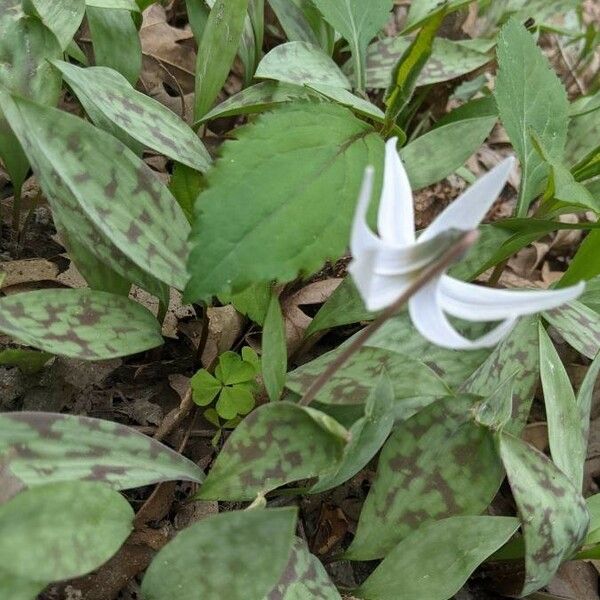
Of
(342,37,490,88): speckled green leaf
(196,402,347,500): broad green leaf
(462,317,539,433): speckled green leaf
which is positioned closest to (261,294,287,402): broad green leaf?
(196,402,347,500): broad green leaf

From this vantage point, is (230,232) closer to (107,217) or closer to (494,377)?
(107,217)

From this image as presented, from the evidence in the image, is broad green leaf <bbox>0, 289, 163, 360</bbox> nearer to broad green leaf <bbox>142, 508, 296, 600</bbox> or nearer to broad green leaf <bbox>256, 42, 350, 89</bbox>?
broad green leaf <bbox>142, 508, 296, 600</bbox>

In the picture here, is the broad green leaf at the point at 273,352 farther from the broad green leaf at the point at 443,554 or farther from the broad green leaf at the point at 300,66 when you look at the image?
the broad green leaf at the point at 300,66

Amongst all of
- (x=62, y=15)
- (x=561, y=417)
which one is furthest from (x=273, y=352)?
(x=62, y=15)

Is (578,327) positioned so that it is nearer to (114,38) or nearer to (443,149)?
(443,149)

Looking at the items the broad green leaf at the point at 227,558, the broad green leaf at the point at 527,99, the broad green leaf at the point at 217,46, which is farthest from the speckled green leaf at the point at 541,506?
the broad green leaf at the point at 217,46
